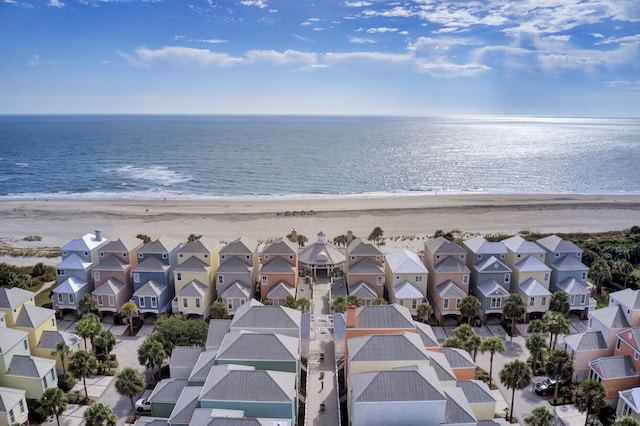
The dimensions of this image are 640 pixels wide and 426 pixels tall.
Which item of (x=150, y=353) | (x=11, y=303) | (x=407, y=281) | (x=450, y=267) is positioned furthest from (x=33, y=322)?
(x=450, y=267)

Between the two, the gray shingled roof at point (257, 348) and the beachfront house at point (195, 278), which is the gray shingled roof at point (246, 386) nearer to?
the gray shingled roof at point (257, 348)

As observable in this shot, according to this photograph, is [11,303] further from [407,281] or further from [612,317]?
[612,317]

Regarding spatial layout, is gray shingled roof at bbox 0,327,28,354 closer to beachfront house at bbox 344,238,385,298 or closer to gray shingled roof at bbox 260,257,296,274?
gray shingled roof at bbox 260,257,296,274

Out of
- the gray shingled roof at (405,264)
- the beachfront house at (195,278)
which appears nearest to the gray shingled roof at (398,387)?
the gray shingled roof at (405,264)

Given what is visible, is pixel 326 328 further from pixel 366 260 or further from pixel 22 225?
pixel 22 225

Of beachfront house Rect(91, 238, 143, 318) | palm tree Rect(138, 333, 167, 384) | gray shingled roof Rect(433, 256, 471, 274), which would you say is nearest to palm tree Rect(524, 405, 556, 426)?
gray shingled roof Rect(433, 256, 471, 274)

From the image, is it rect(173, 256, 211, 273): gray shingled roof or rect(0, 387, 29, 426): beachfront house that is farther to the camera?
rect(173, 256, 211, 273): gray shingled roof

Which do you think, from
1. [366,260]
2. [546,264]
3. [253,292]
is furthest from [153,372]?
[546,264]
